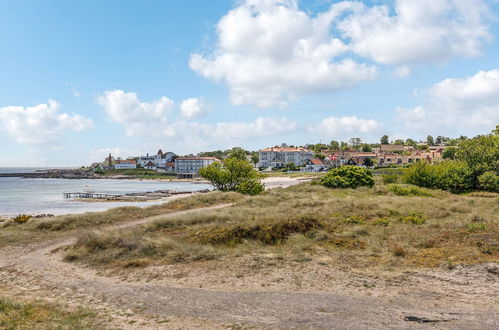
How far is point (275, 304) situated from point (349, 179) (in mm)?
41743

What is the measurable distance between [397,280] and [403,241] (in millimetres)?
6023

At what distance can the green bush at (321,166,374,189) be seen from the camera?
164ft

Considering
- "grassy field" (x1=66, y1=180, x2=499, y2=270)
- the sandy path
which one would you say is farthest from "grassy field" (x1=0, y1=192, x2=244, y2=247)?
the sandy path

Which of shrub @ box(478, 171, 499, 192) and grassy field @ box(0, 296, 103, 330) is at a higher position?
shrub @ box(478, 171, 499, 192)

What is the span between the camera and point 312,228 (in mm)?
19812

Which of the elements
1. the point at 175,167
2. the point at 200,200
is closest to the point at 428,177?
the point at 200,200

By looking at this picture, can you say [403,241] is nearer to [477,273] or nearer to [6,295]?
[477,273]

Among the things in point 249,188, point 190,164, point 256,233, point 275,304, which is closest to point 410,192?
point 249,188

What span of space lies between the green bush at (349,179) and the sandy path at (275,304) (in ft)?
124

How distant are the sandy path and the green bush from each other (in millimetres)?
Answer: 37874

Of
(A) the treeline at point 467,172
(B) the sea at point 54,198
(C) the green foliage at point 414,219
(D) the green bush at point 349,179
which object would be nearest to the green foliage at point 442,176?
(A) the treeline at point 467,172

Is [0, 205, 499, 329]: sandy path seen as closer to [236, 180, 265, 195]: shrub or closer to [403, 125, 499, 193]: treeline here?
[236, 180, 265, 195]: shrub

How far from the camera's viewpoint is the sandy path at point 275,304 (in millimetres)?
9281

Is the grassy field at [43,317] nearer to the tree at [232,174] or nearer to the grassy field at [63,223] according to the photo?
the grassy field at [63,223]
